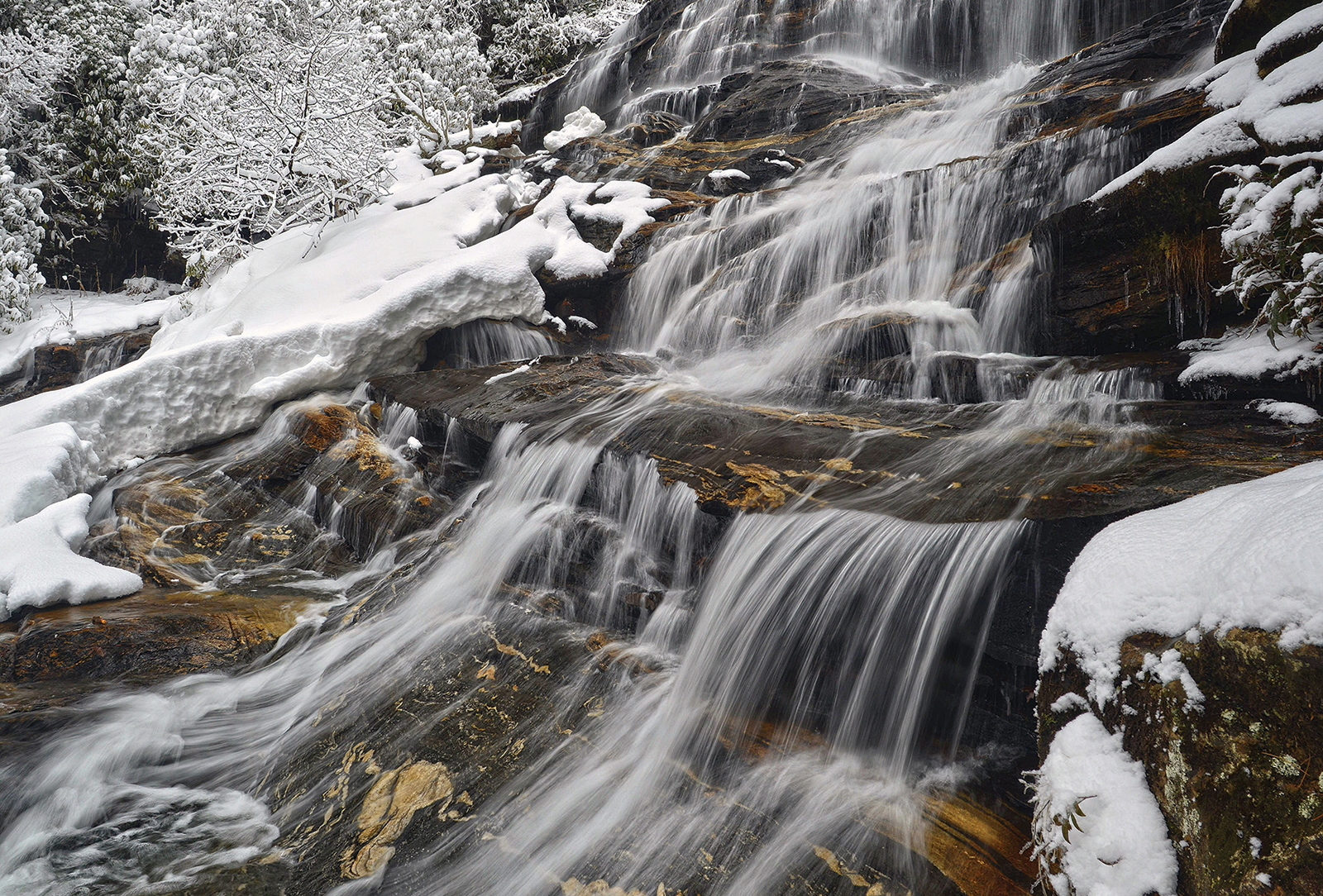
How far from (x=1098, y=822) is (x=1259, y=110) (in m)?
4.33

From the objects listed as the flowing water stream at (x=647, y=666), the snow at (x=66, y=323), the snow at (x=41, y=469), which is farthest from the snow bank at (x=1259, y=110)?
the snow at (x=66, y=323)

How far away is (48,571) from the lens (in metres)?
4.93

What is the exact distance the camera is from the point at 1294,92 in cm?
397

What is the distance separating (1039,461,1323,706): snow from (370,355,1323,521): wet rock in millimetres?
470

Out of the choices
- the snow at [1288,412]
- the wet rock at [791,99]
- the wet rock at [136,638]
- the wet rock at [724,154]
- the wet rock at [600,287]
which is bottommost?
the wet rock at [136,638]

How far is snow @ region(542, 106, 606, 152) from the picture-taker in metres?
14.4

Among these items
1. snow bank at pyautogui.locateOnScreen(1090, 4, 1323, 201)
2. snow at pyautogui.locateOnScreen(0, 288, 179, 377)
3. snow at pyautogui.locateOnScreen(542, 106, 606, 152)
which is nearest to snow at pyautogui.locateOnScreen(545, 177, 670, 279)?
snow at pyautogui.locateOnScreen(542, 106, 606, 152)

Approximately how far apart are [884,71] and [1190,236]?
33.5 feet

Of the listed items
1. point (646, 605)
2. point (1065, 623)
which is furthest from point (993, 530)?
point (646, 605)

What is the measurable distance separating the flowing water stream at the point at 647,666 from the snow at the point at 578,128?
9.53 meters

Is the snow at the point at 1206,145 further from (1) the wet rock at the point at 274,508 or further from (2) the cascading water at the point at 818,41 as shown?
(2) the cascading water at the point at 818,41

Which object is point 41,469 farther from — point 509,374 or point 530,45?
point 530,45

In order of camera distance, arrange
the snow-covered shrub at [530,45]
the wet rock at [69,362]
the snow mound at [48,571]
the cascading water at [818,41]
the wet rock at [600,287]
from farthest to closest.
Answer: the snow-covered shrub at [530,45], the wet rock at [69,362], the cascading water at [818,41], the wet rock at [600,287], the snow mound at [48,571]

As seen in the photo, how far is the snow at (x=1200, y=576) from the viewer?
180cm
